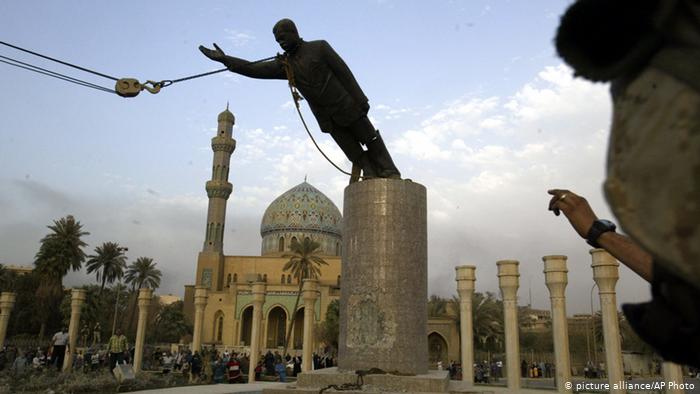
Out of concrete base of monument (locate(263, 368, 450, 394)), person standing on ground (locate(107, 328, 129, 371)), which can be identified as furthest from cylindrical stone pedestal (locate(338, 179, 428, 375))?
person standing on ground (locate(107, 328, 129, 371))

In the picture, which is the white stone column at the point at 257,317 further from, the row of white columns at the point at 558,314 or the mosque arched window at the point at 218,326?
the mosque arched window at the point at 218,326

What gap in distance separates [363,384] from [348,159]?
2988 mm

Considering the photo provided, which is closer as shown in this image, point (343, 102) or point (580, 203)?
point (580, 203)

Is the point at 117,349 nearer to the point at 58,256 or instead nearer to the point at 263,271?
the point at 58,256

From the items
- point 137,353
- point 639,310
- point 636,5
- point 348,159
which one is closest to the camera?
point 636,5

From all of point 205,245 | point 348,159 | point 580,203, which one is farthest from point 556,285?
point 205,245

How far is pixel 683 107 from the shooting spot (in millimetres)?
938

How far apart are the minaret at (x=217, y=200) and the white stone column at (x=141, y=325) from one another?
956 inches

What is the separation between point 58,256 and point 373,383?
125ft

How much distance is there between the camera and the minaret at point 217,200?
4934 centimetres

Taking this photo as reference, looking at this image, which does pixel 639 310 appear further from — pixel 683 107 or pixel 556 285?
pixel 556 285

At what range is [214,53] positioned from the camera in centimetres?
605

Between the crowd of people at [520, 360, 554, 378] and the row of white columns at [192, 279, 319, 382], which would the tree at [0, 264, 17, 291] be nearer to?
the row of white columns at [192, 279, 319, 382]

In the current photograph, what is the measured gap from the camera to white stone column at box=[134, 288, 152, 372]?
76.4ft
